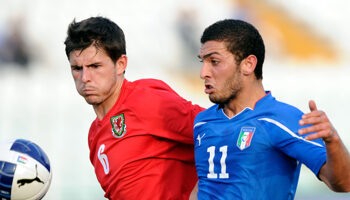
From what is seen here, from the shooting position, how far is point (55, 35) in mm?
8961

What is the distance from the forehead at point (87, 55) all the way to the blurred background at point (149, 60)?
435 cm

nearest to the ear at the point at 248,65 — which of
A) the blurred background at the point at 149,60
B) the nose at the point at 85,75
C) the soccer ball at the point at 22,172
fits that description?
the nose at the point at 85,75

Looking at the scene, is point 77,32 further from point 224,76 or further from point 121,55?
point 224,76

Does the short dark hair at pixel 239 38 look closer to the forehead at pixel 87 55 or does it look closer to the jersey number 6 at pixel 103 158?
the forehead at pixel 87 55

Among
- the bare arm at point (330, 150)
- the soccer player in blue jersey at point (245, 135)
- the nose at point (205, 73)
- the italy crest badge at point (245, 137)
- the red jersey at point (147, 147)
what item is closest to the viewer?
the bare arm at point (330, 150)

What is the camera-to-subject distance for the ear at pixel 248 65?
12.2 ft

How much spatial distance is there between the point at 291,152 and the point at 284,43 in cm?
670

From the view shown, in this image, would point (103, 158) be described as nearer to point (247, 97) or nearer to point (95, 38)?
point (95, 38)

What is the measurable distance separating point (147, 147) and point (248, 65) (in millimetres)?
1022

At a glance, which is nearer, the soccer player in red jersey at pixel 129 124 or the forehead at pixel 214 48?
the forehead at pixel 214 48

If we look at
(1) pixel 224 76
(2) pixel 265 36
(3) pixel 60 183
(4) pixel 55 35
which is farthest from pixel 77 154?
(1) pixel 224 76

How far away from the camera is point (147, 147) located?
14.1 feet

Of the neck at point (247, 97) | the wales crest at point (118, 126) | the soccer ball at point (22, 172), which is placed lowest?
the soccer ball at point (22, 172)

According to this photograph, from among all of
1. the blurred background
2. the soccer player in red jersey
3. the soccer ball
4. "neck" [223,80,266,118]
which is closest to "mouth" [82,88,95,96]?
the soccer player in red jersey
